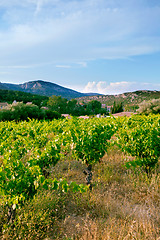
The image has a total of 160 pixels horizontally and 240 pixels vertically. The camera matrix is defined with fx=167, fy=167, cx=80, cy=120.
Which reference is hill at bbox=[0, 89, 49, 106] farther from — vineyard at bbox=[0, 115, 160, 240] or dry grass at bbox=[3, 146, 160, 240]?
dry grass at bbox=[3, 146, 160, 240]

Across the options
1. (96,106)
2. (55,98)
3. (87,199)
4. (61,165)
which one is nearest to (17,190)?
(87,199)

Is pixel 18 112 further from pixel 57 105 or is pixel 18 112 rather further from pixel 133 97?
pixel 133 97

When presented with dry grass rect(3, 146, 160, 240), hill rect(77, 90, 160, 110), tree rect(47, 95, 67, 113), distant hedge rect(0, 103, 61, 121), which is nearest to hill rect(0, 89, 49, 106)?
tree rect(47, 95, 67, 113)

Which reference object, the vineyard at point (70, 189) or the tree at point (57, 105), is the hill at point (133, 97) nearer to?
the tree at point (57, 105)

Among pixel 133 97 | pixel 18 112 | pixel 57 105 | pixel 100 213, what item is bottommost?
pixel 100 213

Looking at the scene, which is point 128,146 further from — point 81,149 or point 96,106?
point 96,106

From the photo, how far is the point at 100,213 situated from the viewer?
3.25 m

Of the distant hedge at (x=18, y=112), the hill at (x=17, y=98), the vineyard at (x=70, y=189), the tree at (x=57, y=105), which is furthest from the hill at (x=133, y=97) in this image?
the vineyard at (x=70, y=189)

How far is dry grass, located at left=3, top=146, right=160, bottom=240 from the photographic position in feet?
8.68

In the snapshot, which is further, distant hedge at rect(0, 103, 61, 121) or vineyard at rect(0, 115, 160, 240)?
distant hedge at rect(0, 103, 61, 121)

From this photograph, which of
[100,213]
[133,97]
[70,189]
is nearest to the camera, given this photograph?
[100,213]

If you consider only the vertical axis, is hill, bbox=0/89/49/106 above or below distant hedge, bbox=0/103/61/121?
above

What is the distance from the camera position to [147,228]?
8.93ft

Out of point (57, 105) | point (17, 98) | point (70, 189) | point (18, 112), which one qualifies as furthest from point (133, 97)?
point (70, 189)
